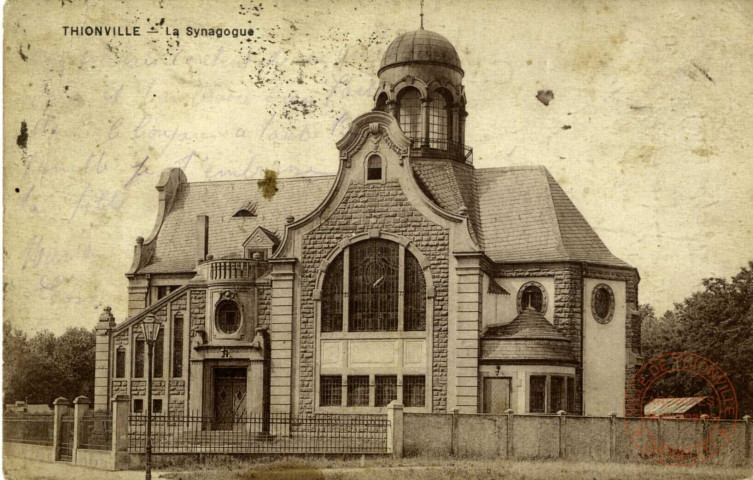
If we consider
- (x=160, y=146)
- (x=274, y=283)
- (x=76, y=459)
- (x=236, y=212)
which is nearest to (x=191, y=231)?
(x=236, y=212)

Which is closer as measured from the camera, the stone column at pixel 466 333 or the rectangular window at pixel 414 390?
the stone column at pixel 466 333

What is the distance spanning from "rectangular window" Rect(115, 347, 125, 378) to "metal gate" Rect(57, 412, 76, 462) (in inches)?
481

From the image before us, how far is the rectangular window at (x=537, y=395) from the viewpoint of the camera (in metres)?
48.3

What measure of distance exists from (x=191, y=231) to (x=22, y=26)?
63.3 feet

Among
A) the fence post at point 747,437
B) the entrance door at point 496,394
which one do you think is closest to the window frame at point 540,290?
the entrance door at point 496,394

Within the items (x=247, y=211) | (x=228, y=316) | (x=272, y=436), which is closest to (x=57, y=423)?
(x=272, y=436)

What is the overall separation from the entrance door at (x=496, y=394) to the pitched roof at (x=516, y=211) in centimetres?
528

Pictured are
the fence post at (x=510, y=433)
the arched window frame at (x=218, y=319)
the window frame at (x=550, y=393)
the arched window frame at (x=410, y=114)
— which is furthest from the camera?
the arched window frame at (x=410, y=114)

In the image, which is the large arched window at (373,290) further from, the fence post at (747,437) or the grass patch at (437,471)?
the fence post at (747,437)

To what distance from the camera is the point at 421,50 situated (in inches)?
2142

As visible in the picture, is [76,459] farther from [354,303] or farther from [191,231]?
[191,231]

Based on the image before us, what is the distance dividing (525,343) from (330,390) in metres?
7.70

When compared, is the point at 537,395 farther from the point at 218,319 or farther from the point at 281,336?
the point at 218,319

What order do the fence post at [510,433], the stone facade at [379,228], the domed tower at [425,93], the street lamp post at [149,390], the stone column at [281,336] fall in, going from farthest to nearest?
the domed tower at [425,93] → the stone column at [281,336] → the stone facade at [379,228] → the fence post at [510,433] → the street lamp post at [149,390]
